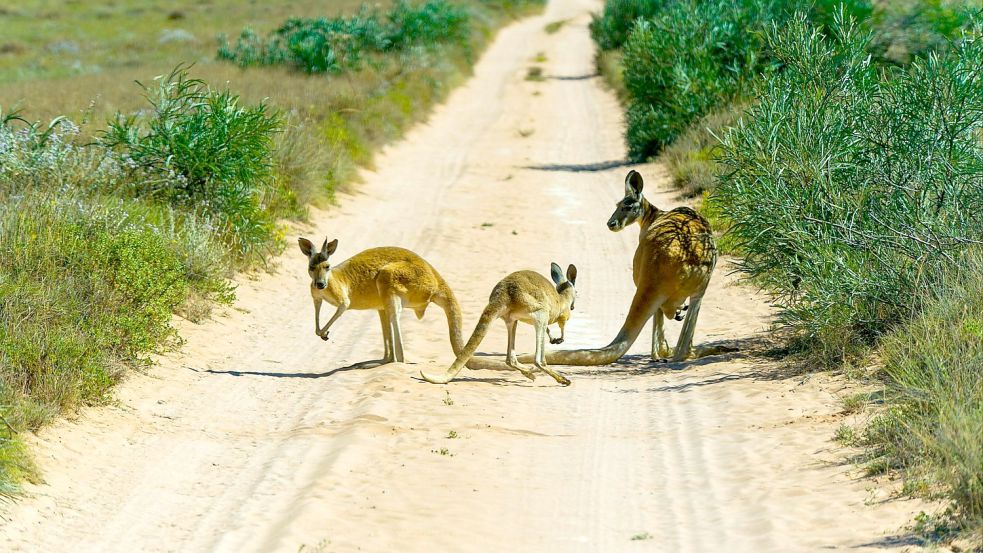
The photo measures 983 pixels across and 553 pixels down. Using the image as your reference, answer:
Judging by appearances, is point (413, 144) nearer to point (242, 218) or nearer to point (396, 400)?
point (242, 218)

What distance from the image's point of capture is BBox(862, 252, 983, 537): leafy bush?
576 cm

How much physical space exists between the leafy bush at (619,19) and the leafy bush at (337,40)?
19.5 ft

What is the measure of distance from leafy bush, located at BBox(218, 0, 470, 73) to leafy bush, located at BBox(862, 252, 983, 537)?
83.7 feet

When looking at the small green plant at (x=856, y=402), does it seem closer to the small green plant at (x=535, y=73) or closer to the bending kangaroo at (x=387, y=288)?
the bending kangaroo at (x=387, y=288)

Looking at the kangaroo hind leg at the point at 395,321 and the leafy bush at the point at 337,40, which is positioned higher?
the leafy bush at the point at 337,40

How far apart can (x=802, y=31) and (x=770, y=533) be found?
6.16 m

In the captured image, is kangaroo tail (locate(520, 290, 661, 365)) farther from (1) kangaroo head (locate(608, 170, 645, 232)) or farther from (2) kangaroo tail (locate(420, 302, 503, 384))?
(1) kangaroo head (locate(608, 170, 645, 232))

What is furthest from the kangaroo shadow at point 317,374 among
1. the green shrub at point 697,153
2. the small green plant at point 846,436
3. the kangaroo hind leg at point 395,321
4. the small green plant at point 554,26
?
the small green plant at point 554,26

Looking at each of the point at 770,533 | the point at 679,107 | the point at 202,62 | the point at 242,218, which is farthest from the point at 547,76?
the point at 770,533

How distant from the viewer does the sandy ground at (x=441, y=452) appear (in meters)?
6.20

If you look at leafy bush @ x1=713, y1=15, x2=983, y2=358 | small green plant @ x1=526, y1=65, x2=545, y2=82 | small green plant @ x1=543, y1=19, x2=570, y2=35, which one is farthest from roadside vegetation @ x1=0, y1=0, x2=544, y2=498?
small green plant @ x1=543, y1=19, x2=570, y2=35

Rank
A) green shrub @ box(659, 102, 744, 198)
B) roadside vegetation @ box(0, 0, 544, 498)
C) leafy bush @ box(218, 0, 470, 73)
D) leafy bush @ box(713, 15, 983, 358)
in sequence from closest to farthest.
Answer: roadside vegetation @ box(0, 0, 544, 498), leafy bush @ box(713, 15, 983, 358), green shrub @ box(659, 102, 744, 198), leafy bush @ box(218, 0, 470, 73)

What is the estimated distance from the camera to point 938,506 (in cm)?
589

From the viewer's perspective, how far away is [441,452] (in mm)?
7605
